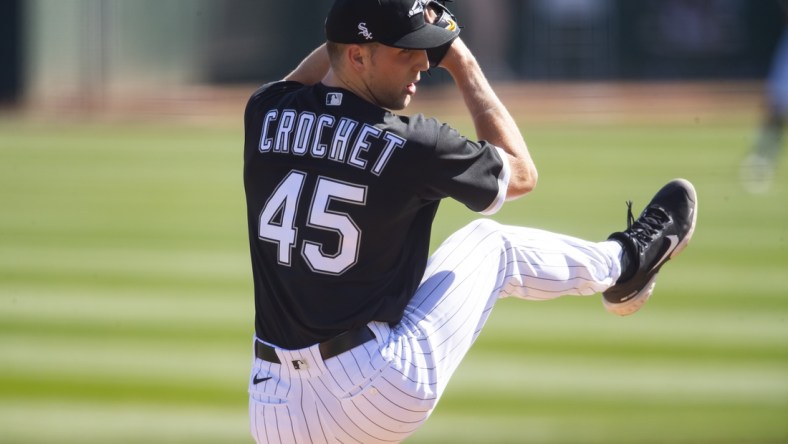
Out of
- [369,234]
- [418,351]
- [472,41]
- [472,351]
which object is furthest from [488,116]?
[472,41]

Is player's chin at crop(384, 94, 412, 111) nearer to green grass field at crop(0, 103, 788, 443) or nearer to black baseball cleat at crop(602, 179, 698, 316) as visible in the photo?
black baseball cleat at crop(602, 179, 698, 316)

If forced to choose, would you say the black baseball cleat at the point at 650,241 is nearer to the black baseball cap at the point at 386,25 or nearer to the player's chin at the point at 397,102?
the player's chin at the point at 397,102

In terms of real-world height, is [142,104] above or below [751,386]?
below

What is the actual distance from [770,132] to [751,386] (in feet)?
25.2

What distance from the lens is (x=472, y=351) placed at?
649 centimetres

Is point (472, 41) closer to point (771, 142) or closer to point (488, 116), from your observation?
point (771, 142)

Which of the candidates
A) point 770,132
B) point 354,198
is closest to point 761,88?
point 770,132

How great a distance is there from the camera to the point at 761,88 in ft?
67.3

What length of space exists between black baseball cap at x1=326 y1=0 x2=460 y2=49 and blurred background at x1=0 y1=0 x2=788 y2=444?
2434 mm

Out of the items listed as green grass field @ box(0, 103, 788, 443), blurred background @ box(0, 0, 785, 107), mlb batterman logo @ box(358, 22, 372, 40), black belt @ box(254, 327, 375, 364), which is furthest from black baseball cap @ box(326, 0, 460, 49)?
blurred background @ box(0, 0, 785, 107)

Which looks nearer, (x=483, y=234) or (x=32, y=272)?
(x=483, y=234)

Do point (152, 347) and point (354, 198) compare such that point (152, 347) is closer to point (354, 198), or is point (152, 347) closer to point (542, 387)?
point (542, 387)

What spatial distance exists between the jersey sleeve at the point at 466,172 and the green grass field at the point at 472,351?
2066 mm

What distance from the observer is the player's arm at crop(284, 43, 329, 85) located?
11.5 ft
